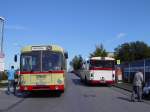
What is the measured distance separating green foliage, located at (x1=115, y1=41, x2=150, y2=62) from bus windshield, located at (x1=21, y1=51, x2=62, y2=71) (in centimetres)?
11901

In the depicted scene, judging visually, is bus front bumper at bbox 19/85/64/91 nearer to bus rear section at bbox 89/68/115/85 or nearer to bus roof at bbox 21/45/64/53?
bus roof at bbox 21/45/64/53

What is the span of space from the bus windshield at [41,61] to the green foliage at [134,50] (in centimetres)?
11901

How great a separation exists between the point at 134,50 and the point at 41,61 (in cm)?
12608

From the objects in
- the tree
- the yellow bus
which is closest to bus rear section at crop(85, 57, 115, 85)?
the yellow bus

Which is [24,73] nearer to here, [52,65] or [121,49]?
[52,65]

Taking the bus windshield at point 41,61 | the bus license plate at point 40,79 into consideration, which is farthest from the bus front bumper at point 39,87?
the bus windshield at point 41,61

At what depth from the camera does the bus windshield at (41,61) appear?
23.5 metres

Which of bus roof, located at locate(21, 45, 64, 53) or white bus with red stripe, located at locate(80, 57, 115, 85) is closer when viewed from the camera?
bus roof, located at locate(21, 45, 64, 53)

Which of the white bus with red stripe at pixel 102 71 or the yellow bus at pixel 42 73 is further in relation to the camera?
the white bus with red stripe at pixel 102 71

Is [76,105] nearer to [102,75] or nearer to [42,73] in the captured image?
[42,73]

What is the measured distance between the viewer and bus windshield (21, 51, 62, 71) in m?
23.5

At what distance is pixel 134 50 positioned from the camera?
484 ft

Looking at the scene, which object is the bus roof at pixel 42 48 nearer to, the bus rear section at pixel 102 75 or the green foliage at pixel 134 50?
the bus rear section at pixel 102 75

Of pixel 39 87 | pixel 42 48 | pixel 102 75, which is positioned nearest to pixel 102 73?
pixel 102 75
